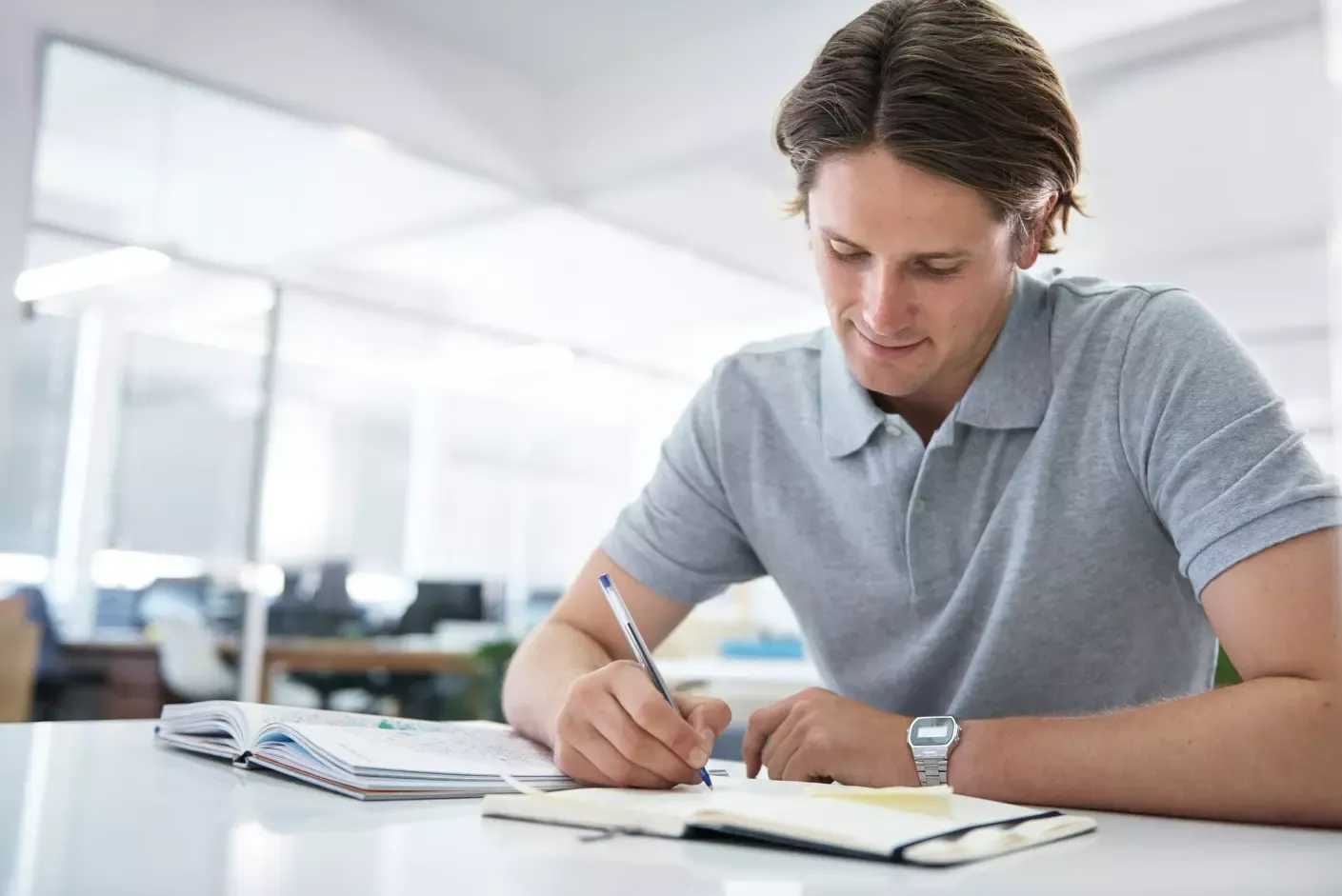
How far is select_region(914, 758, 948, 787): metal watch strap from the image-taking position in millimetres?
916

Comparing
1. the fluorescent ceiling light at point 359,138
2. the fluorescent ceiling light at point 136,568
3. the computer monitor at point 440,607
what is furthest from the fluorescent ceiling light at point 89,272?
the computer monitor at point 440,607

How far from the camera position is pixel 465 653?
557 cm

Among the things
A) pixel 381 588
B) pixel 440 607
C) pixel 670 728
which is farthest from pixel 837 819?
pixel 381 588

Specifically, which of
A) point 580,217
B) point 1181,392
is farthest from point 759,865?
point 580,217

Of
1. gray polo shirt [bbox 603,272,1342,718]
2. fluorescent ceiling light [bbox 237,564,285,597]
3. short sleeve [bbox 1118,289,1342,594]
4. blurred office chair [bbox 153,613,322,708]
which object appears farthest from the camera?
fluorescent ceiling light [bbox 237,564,285,597]

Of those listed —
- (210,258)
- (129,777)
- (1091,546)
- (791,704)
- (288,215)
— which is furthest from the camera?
(288,215)

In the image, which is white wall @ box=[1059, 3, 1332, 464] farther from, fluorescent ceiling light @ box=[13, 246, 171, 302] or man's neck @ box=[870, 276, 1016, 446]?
fluorescent ceiling light @ box=[13, 246, 171, 302]

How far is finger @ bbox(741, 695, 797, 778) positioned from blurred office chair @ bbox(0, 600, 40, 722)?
11.8ft

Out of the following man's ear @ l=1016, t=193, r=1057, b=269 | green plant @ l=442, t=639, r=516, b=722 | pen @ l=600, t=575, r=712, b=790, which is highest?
man's ear @ l=1016, t=193, r=1057, b=269

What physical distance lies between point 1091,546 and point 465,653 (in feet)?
15.5

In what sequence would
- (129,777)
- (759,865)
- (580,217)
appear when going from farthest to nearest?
(580,217) < (129,777) < (759,865)

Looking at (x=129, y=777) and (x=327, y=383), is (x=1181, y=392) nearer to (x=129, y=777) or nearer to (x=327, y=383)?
(x=129, y=777)

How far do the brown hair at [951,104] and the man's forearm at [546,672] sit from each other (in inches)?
21.0

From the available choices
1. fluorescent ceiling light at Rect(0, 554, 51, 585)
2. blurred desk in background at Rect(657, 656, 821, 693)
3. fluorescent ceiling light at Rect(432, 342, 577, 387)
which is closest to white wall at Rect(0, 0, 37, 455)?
fluorescent ceiling light at Rect(0, 554, 51, 585)
